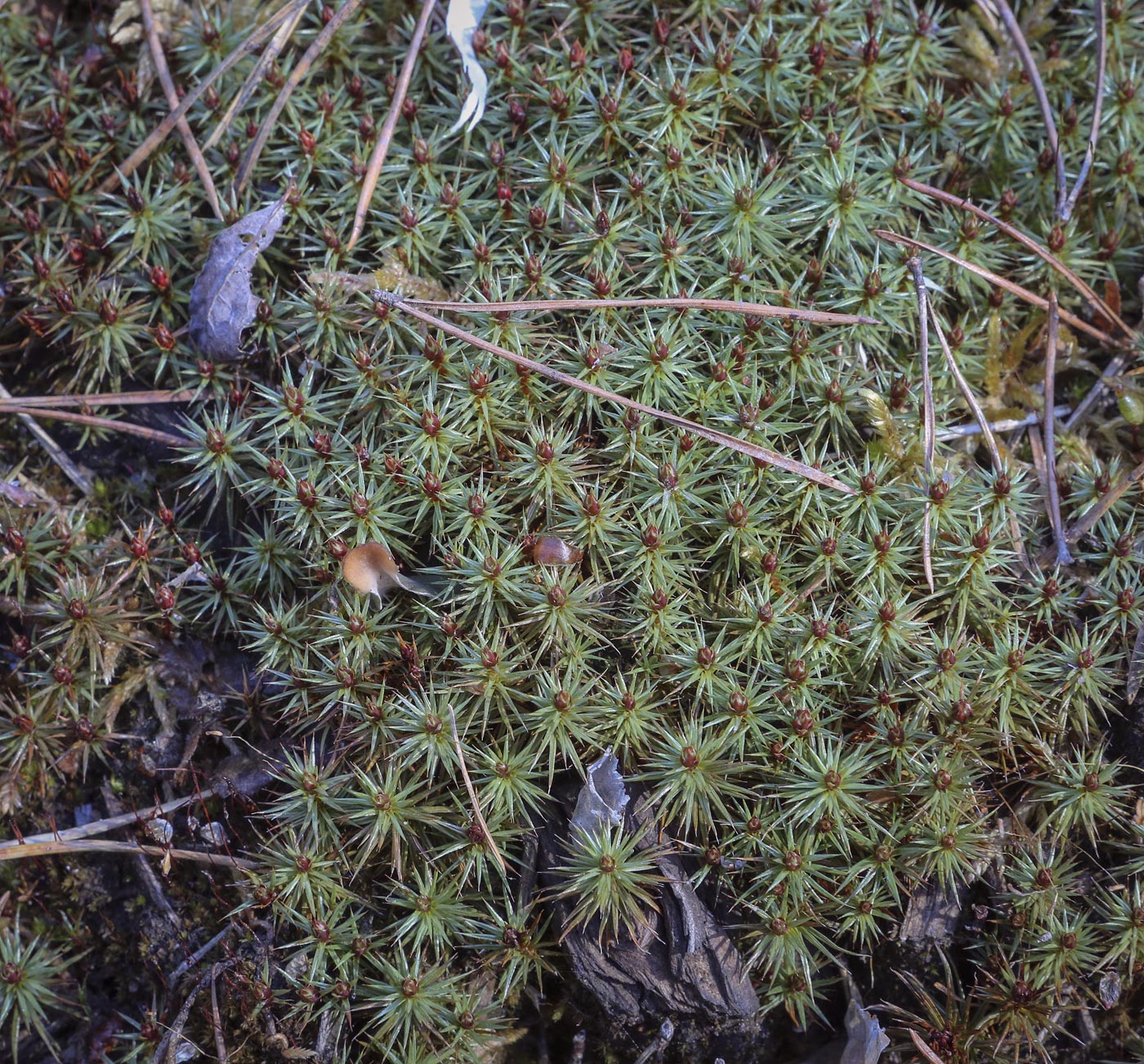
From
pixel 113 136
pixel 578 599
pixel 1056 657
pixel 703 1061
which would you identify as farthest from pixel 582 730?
pixel 113 136

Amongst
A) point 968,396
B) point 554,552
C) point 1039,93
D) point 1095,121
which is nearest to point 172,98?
point 554,552

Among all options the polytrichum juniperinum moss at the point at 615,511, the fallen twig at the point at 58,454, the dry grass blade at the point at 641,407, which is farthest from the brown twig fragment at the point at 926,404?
the fallen twig at the point at 58,454

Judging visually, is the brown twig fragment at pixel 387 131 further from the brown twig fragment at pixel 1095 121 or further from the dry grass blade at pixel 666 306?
the brown twig fragment at pixel 1095 121

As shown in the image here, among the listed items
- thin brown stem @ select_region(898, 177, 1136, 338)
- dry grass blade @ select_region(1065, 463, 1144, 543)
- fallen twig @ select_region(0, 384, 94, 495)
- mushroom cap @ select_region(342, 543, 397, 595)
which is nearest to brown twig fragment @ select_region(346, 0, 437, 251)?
mushroom cap @ select_region(342, 543, 397, 595)

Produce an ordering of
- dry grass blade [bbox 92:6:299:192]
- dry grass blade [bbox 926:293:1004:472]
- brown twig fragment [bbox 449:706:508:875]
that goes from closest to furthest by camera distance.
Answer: brown twig fragment [bbox 449:706:508:875] < dry grass blade [bbox 926:293:1004:472] < dry grass blade [bbox 92:6:299:192]

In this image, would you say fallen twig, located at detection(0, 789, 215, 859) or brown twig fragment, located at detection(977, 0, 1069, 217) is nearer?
fallen twig, located at detection(0, 789, 215, 859)

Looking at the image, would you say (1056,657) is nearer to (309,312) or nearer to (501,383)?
(501,383)

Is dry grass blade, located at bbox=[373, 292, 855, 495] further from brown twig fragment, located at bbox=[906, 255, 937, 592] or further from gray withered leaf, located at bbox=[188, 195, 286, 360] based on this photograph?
gray withered leaf, located at bbox=[188, 195, 286, 360]
